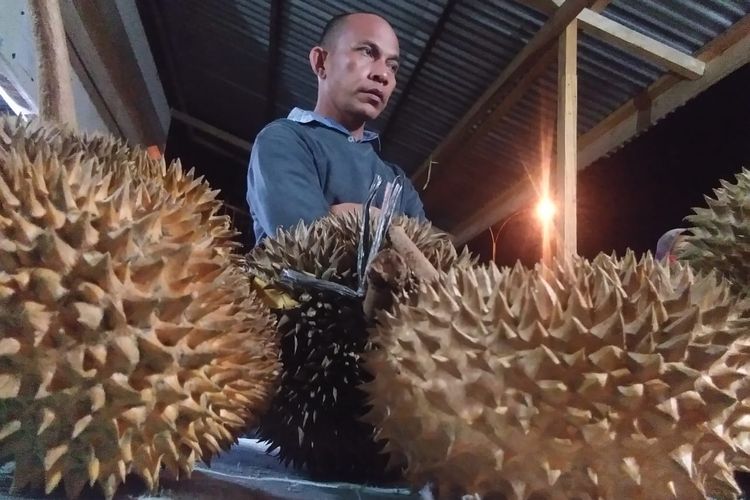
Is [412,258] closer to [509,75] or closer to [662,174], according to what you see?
[662,174]

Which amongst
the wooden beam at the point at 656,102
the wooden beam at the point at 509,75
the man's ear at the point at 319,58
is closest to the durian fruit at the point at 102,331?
the man's ear at the point at 319,58

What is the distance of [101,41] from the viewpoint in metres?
2.63

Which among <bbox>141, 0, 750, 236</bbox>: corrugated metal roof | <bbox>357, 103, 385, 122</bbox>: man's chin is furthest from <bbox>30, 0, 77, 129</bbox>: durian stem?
<bbox>141, 0, 750, 236</bbox>: corrugated metal roof

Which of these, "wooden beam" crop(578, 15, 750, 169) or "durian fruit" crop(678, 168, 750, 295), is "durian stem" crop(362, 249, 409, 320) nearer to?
"durian fruit" crop(678, 168, 750, 295)

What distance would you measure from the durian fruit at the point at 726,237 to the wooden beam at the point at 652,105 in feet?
4.98

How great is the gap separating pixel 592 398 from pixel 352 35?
4.34 ft

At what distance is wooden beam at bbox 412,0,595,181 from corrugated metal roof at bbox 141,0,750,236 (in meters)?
0.05

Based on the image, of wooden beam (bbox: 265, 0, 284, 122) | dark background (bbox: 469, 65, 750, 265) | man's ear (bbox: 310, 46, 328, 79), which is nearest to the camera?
man's ear (bbox: 310, 46, 328, 79)

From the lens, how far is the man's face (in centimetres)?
153

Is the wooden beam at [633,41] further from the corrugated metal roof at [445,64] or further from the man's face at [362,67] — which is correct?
the man's face at [362,67]

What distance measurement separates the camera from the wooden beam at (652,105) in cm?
217

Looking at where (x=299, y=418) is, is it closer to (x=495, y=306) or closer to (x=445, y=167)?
(x=495, y=306)

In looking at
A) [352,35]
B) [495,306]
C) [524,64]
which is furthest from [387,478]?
[524,64]

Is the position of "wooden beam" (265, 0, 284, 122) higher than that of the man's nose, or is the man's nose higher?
"wooden beam" (265, 0, 284, 122)
